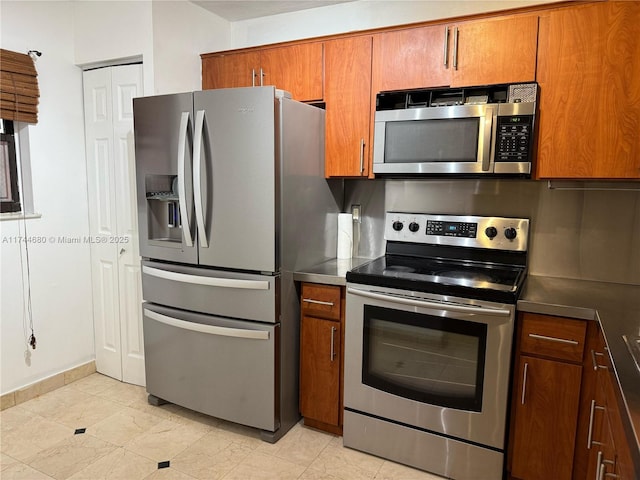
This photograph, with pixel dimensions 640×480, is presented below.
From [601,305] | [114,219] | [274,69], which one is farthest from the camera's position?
[114,219]

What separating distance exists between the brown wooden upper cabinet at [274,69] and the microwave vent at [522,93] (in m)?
1.02

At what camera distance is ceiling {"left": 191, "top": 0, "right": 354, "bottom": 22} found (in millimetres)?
2812

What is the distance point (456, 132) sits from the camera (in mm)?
2160

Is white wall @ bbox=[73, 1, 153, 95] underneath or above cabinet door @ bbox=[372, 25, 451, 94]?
above

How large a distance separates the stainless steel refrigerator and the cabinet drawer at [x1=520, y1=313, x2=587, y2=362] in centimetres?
114

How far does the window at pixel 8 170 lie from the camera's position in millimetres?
2602

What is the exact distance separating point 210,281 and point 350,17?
1836 millimetres

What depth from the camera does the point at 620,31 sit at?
190 centimetres

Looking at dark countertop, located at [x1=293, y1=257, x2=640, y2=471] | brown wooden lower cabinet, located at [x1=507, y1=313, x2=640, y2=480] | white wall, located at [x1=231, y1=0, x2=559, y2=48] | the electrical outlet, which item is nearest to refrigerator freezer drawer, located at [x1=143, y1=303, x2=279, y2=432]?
dark countertop, located at [x1=293, y1=257, x2=640, y2=471]

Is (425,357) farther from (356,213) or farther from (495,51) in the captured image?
(495,51)

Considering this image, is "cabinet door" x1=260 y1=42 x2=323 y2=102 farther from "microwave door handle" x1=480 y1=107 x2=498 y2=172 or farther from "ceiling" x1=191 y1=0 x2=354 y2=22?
"microwave door handle" x1=480 y1=107 x2=498 y2=172

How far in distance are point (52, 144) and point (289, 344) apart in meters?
1.96

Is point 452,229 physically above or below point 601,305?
above

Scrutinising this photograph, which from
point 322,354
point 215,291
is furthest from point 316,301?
point 215,291
